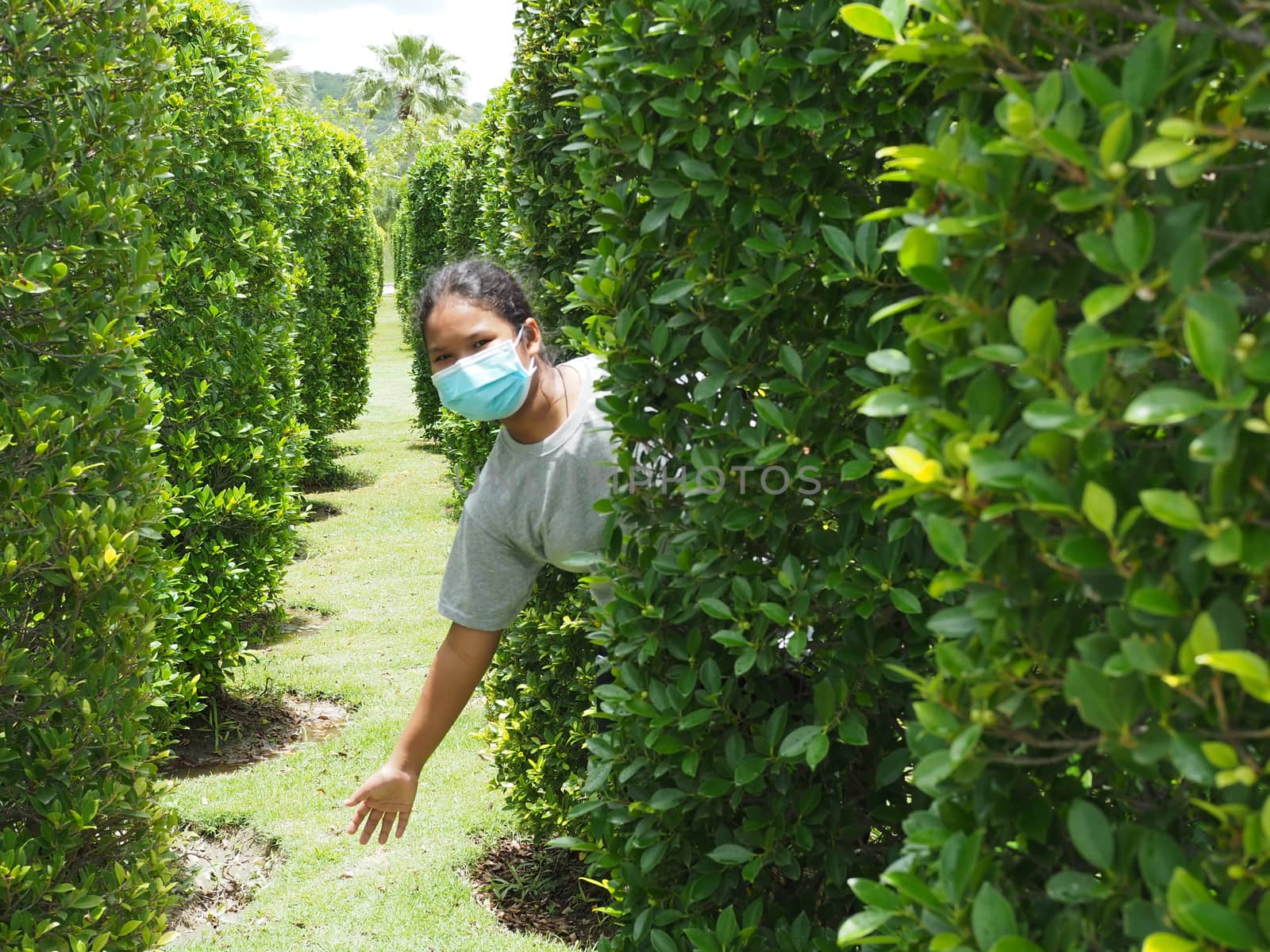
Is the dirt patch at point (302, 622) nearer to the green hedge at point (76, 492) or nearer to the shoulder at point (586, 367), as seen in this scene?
the green hedge at point (76, 492)

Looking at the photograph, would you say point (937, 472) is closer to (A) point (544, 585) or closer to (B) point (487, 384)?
(B) point (487, 384)

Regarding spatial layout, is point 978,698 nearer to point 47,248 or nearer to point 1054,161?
point 1054,161

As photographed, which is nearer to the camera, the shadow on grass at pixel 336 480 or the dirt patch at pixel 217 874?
the dirt patch at pixel 217 874

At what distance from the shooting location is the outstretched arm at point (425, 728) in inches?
114

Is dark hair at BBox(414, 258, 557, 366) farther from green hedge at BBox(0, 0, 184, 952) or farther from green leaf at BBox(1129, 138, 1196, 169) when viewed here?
green leaf at BBox(1129, 138, 1196, 169)

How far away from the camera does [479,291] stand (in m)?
3.42

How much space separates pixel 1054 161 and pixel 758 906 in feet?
4.78

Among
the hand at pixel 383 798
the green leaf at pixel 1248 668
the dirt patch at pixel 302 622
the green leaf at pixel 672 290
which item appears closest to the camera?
the green leaf at pixel 1248 668

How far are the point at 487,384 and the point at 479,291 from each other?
1.19 ft

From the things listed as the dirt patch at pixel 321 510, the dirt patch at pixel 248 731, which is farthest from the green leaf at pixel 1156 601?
the dirt patch at pixel 321 510

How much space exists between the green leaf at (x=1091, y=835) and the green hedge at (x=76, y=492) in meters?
2.67

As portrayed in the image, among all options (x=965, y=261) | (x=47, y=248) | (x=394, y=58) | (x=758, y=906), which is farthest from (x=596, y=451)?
(x=394, y=58)

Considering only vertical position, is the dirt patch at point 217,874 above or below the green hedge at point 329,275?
below

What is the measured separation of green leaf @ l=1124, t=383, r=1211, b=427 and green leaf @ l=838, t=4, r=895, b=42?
1.84 ft
